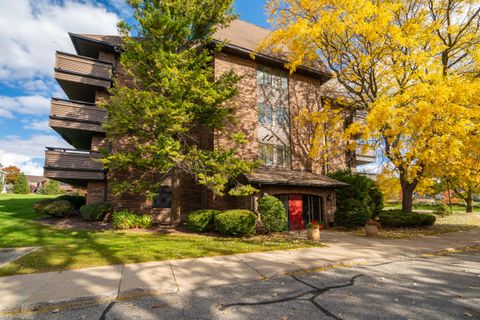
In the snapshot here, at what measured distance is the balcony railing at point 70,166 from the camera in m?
15.1

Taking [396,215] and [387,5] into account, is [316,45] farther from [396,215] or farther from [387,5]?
[396,215]

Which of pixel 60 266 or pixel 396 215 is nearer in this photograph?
pixel 60 266

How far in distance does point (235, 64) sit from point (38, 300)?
54.6 ft

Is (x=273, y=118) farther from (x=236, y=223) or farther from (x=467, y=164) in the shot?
(x=467, y=164)

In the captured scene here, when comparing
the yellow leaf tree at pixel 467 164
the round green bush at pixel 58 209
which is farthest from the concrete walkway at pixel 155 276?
the round green bush at pixel 58 209

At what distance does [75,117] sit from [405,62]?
20.0 metres

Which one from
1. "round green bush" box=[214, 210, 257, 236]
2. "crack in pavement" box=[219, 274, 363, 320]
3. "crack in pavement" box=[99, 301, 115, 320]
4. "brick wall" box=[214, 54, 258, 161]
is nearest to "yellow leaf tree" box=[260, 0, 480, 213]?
"brick wall" box=[214, 54, 258, 161]

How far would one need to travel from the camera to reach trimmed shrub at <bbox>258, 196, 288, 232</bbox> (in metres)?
13.6

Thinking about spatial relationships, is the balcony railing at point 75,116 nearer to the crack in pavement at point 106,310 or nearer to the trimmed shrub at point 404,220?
the crack in pavement at point 106,310

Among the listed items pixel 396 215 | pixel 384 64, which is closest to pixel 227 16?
pixel 384 64

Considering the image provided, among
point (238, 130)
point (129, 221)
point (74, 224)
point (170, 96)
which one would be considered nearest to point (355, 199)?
point (238, 130)

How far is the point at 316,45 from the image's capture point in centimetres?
1583

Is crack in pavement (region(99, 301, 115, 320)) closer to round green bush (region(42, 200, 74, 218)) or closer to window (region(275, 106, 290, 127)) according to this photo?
round green bush (region(42, 200, 74, 218))

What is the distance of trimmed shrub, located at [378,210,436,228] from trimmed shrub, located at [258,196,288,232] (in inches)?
292
